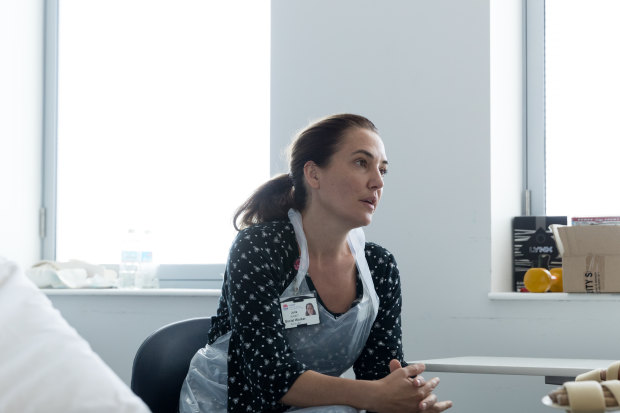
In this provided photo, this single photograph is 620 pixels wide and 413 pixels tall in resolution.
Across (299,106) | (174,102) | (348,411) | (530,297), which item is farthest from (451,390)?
(174,102)

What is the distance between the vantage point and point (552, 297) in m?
2.44

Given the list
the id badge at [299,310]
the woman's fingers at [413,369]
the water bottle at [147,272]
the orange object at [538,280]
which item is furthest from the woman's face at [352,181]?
the water bottle at [147,272]

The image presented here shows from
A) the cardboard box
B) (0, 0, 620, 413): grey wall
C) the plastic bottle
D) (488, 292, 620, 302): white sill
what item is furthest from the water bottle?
the cardboard box

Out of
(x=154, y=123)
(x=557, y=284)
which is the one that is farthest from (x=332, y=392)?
(x=154, y=123)

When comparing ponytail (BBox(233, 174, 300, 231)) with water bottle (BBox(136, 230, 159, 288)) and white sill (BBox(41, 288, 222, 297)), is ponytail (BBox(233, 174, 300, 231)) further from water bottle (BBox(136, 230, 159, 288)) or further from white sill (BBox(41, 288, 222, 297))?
water bottle (BBox(136, 230, 159, 288))

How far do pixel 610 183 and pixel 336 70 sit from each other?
1036mm

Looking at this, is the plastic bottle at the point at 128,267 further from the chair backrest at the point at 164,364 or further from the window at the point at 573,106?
the window at the point at 573,106

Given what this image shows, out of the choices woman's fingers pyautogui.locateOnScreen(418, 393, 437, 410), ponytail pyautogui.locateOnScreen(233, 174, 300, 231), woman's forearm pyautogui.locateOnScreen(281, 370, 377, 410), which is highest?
ponytail pyautogui.locateOnScreen(233, 174, 300, 231)

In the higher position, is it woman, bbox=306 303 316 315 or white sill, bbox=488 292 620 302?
woman, bbox=306 303 316 315

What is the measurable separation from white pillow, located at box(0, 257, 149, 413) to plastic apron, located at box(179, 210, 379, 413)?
97 centimetres

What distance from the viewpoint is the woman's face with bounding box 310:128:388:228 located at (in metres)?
2.02

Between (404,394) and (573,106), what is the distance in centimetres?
151

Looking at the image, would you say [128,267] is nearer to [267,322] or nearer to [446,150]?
[446,150]

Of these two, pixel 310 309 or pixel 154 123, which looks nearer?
pixel 310 309
